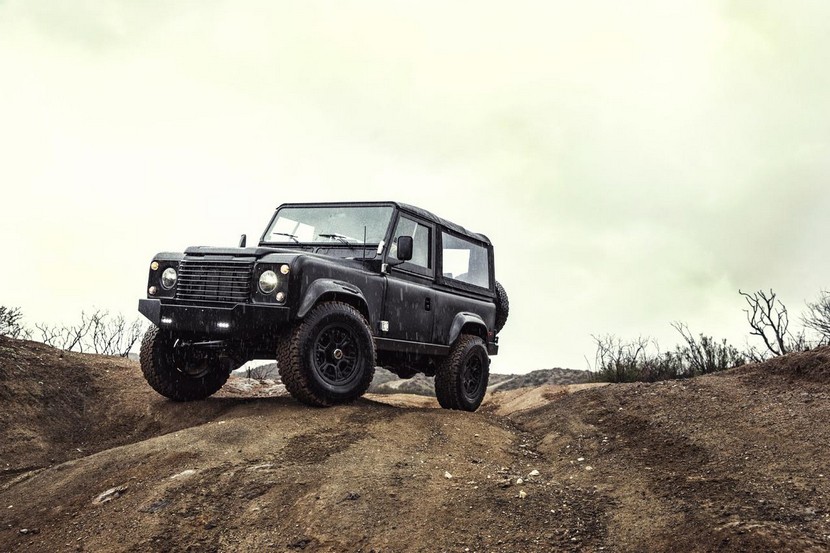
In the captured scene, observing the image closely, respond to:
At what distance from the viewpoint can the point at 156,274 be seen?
305 inches

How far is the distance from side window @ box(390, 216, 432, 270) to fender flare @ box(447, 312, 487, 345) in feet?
2.78

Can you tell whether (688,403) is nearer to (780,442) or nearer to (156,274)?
(780,442)

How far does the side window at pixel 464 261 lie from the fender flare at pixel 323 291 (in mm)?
1908

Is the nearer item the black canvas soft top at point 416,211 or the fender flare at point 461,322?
the black canvas soft top at point 416,211

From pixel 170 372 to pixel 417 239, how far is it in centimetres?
317

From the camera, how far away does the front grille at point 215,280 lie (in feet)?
23.5

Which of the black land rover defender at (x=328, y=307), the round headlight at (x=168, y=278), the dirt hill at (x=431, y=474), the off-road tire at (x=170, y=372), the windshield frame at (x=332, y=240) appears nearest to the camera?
the dirt hill at (x=431, y=474)

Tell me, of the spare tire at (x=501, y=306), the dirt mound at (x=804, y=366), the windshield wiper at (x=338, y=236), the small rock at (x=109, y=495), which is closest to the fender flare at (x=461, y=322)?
the spare tire at (x=501, y=306)

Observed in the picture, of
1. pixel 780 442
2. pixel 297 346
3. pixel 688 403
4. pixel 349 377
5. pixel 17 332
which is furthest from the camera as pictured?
pixel 17 332

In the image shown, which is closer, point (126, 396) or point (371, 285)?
point (371, 285)

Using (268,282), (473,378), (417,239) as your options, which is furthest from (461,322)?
(268,282)

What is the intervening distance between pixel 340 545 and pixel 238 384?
7447 mm

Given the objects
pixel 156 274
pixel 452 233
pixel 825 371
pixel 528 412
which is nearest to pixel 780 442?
pixel 825 371

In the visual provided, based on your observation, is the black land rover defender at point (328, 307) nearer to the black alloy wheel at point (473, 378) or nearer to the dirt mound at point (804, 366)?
the black alloy wheel at point (473, 378)
